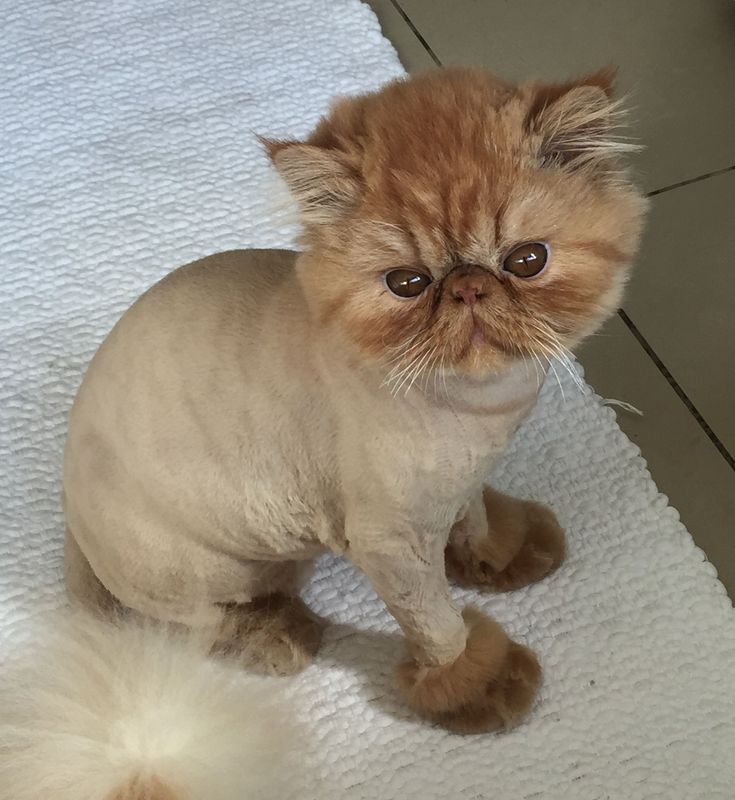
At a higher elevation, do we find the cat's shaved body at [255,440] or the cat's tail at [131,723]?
the cat's shaved body at [255,440]

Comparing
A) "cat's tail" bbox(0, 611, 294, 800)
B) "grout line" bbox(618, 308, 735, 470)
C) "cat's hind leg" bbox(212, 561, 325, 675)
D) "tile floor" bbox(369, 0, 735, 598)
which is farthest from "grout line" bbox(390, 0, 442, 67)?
"cat's tail" bbox(0, 611, 294, 800)

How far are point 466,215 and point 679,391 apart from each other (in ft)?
2.30

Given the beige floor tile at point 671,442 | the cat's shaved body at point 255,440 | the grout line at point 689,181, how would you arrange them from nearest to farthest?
the cat's shaved body at point 255,440, the beige floor tile at point 671,442, the grout line at point 689,181

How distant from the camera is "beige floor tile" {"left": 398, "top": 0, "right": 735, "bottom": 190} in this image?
135 centimetres

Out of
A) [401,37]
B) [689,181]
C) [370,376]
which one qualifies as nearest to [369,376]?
[370,376]

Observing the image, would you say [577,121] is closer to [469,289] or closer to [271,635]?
[469,289]

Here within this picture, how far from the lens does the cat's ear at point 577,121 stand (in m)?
0.57

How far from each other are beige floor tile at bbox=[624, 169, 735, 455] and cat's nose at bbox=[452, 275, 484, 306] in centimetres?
68

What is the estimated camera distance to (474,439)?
27.0 inches

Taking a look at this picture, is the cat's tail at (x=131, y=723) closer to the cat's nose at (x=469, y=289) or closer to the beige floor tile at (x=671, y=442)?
the cat's nose at (x=469, y=289)

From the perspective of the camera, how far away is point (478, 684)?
2.90 ft

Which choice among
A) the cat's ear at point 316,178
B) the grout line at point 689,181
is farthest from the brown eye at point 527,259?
the grout line at point 689,181

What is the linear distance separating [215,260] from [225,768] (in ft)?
1.32

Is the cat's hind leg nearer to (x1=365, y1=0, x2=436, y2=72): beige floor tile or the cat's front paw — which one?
the cat's front paw
